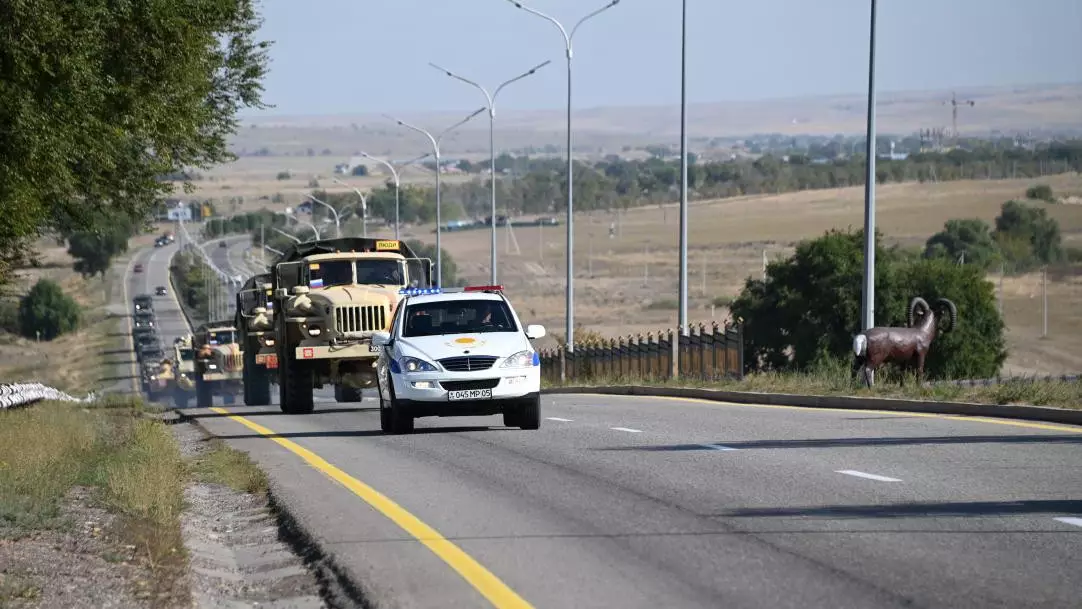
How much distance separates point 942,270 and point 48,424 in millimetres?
54360

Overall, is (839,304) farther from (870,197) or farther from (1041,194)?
(1041,194)

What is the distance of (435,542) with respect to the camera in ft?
42.1

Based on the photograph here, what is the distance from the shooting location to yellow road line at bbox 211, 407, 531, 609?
34.7ft

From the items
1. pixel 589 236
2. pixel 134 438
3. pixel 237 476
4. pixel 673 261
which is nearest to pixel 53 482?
pixel 237 476

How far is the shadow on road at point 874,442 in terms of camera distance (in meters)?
19.1

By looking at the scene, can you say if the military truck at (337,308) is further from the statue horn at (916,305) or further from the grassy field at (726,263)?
the grassy field at (726,263)

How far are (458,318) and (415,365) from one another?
4.74 feet

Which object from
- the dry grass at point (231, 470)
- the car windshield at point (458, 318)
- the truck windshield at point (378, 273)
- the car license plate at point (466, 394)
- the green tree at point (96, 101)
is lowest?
the dry grass at point (231, 470)

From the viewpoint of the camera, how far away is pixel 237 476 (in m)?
18.8

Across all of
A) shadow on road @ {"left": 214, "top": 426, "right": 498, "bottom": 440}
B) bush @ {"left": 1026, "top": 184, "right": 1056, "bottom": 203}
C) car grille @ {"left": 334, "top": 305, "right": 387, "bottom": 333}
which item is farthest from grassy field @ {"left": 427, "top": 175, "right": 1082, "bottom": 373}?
shadow on road @ {"left": 214, "top": 426, "right": 498, "bottom": 440}

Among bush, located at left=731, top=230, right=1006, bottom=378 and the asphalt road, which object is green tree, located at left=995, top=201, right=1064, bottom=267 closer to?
bush, located at left=731, top=230, right=1006, bottom=378

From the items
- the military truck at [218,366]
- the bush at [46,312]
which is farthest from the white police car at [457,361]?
the bush at [46,312]

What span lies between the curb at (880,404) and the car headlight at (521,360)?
18.0ft

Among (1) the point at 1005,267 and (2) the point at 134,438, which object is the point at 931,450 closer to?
(2) the point at 134,438
